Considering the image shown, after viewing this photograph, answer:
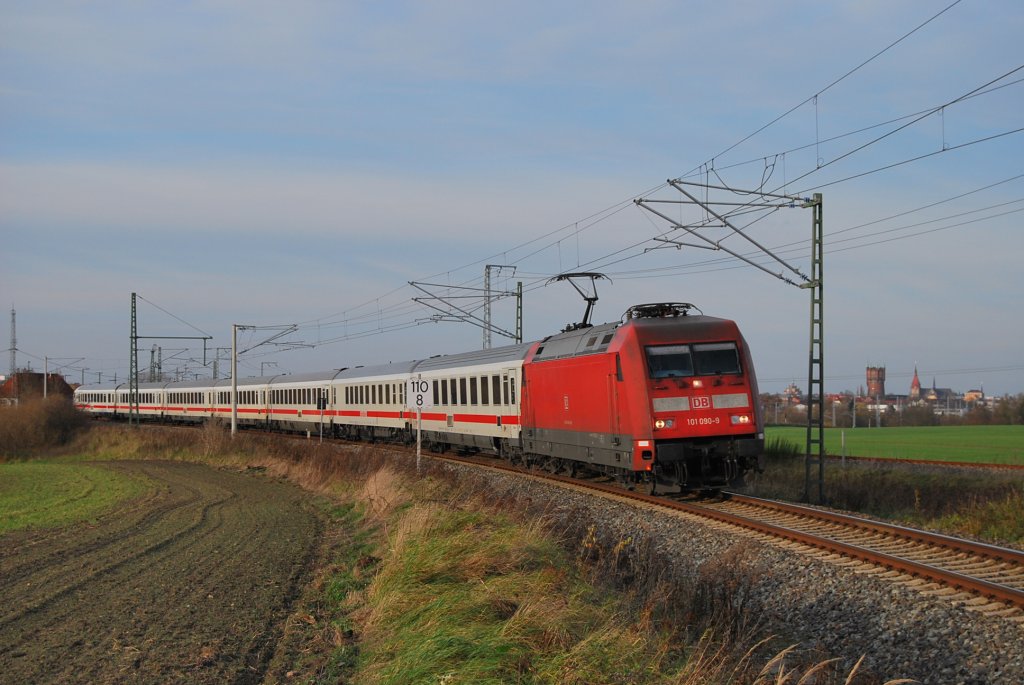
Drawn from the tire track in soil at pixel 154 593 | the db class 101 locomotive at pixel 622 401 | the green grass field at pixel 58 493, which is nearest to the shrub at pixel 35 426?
the green grass field at pixel 58 493

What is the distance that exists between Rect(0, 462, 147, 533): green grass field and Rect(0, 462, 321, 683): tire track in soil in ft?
5.52

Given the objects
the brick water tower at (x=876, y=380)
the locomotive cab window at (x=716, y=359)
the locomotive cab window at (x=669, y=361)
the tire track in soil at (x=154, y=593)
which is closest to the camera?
the tire track in soil at (x=154, y=593)

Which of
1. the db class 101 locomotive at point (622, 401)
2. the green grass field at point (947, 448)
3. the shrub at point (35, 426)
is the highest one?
the db class 101 locomotive at point (622, 401)

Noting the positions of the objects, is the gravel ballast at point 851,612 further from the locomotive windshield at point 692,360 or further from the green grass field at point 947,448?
the green grass field at point 947,448

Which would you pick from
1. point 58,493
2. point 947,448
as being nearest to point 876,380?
point 947,448

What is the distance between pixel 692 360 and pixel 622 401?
1459 millimetres

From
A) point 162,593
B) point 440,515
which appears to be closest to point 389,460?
point 440,515

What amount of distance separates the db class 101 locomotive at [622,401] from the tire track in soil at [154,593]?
5.73 meters

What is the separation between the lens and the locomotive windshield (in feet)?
55.1

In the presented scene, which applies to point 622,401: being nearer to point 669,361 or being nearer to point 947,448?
point 669,361

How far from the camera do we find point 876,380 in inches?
6772

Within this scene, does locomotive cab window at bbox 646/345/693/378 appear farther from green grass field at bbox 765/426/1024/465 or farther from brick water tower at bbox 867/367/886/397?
brick water tower at bbox 867/367/886/397

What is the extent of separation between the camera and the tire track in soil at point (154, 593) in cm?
767

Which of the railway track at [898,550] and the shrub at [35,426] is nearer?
the railway track at [898,550]
